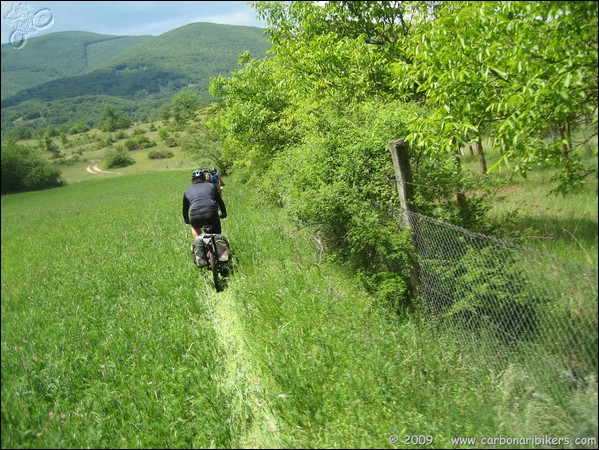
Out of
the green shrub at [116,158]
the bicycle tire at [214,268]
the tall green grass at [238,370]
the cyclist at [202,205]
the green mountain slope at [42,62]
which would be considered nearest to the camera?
the tall green grass at [238,370]

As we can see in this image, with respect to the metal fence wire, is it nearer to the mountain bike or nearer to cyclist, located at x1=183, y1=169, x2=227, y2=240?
the mountain bike

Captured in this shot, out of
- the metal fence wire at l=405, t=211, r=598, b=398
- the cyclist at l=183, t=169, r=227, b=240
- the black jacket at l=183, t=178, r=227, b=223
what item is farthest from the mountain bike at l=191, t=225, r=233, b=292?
the metal fence wire at l=405, t=211, r=598, b=398

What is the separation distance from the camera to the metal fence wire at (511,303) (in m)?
2.73

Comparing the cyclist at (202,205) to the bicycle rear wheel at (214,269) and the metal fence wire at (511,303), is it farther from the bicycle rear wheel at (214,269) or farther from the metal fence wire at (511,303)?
the metal fence wire at (511,303)

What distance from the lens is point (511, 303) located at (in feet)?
11.6

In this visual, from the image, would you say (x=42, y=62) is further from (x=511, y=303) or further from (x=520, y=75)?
(x=511, y=303)

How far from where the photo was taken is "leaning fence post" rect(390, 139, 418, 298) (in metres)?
4.62

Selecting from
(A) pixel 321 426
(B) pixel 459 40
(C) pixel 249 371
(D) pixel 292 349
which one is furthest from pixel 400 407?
(B) pixel 459 40

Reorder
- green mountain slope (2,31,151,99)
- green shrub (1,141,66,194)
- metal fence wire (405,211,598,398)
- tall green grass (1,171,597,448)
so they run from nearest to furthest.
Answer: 1. green shrub (1,141,66,194)
2. metal fence wire (405,211,598,398)
3. tall green grass (1,171,597,448)
4. green mountain slope (2,31,151,99)

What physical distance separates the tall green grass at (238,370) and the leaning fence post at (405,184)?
2.66 ft

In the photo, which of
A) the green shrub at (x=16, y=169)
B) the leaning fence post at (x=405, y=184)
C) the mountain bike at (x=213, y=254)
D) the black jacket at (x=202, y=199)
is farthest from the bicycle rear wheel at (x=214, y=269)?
the green shrub at (x=16, y=169)

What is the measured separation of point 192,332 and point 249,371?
114cm

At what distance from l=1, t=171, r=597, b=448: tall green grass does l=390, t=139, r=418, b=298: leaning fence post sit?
2.66ft

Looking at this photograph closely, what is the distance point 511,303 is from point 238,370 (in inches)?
105
